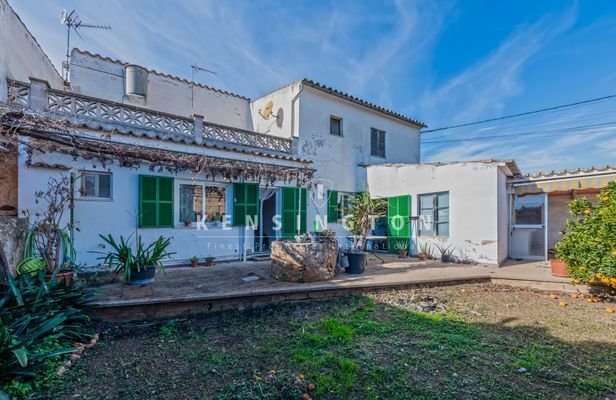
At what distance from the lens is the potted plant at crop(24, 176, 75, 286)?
543 cm

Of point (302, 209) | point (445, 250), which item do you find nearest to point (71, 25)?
point (302, 209)

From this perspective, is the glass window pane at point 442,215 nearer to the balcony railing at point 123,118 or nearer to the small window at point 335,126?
the small window at point 335,126

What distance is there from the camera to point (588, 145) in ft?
57.9

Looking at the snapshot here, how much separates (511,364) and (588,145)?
2126 cm

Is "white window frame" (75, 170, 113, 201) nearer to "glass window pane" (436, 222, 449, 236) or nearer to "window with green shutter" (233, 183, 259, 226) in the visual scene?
"window with green shutter" (233, 183, 259, 226)

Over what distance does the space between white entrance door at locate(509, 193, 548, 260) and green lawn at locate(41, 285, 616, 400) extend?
572 cm

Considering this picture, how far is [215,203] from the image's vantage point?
376 inches

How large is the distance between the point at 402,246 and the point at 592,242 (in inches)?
230

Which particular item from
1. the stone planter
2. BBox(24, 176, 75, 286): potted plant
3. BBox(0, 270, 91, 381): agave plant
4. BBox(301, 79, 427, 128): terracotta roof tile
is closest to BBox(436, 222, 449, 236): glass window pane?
the stone planter

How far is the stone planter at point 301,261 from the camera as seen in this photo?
6922 mm

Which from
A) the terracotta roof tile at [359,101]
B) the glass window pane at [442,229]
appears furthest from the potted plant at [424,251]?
the terracotta roof tile at [359,101]

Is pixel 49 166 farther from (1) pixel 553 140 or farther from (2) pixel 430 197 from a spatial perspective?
(1) pixel 553 140

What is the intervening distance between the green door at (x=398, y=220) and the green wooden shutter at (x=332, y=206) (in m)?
2.33

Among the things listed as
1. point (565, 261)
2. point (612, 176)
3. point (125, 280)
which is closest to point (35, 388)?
point (125, 280)
